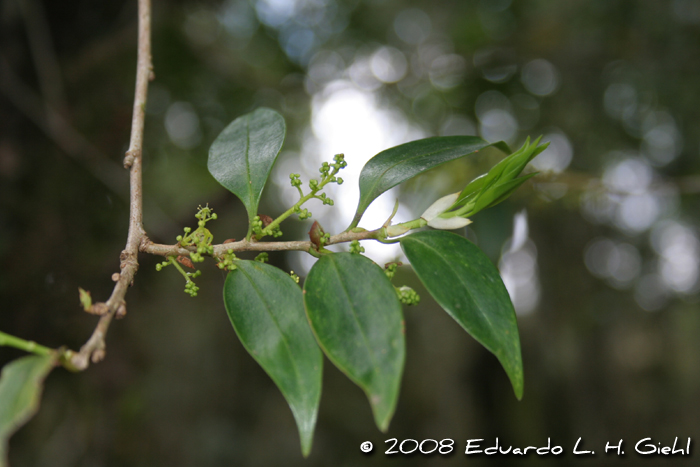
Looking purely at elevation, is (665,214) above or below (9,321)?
below

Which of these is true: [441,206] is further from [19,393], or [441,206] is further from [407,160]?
[19,393]

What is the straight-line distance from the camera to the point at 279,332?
0.62m

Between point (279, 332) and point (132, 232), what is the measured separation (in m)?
0.28

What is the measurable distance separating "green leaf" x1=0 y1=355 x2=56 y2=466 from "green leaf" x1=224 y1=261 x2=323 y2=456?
0.74 ft

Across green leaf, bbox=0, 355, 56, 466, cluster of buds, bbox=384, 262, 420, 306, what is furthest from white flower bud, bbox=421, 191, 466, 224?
green leaf, bbox=0, 355, 56, 466

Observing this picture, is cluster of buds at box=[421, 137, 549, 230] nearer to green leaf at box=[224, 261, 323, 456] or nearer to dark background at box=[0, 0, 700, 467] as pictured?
green leaf at box=[224, 261, 323, 456]

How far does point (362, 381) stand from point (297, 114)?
3.31m

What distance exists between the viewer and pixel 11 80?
2.10m

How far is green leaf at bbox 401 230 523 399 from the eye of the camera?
608 millimetres

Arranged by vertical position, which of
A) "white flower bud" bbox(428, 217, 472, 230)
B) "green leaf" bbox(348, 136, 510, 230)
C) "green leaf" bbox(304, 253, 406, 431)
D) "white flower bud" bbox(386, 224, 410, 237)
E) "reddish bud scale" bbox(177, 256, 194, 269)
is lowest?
"green leaf" bbox(304, 253, 406, 431)

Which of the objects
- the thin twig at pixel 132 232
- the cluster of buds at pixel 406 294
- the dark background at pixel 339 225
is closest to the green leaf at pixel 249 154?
the thin twig at pixel 132 232

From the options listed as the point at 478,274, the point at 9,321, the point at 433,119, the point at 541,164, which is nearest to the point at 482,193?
the point at 478,274

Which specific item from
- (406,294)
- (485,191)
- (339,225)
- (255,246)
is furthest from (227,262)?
(339,225)

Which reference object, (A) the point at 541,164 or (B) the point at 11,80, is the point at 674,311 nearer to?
(A) the point at 541,164
